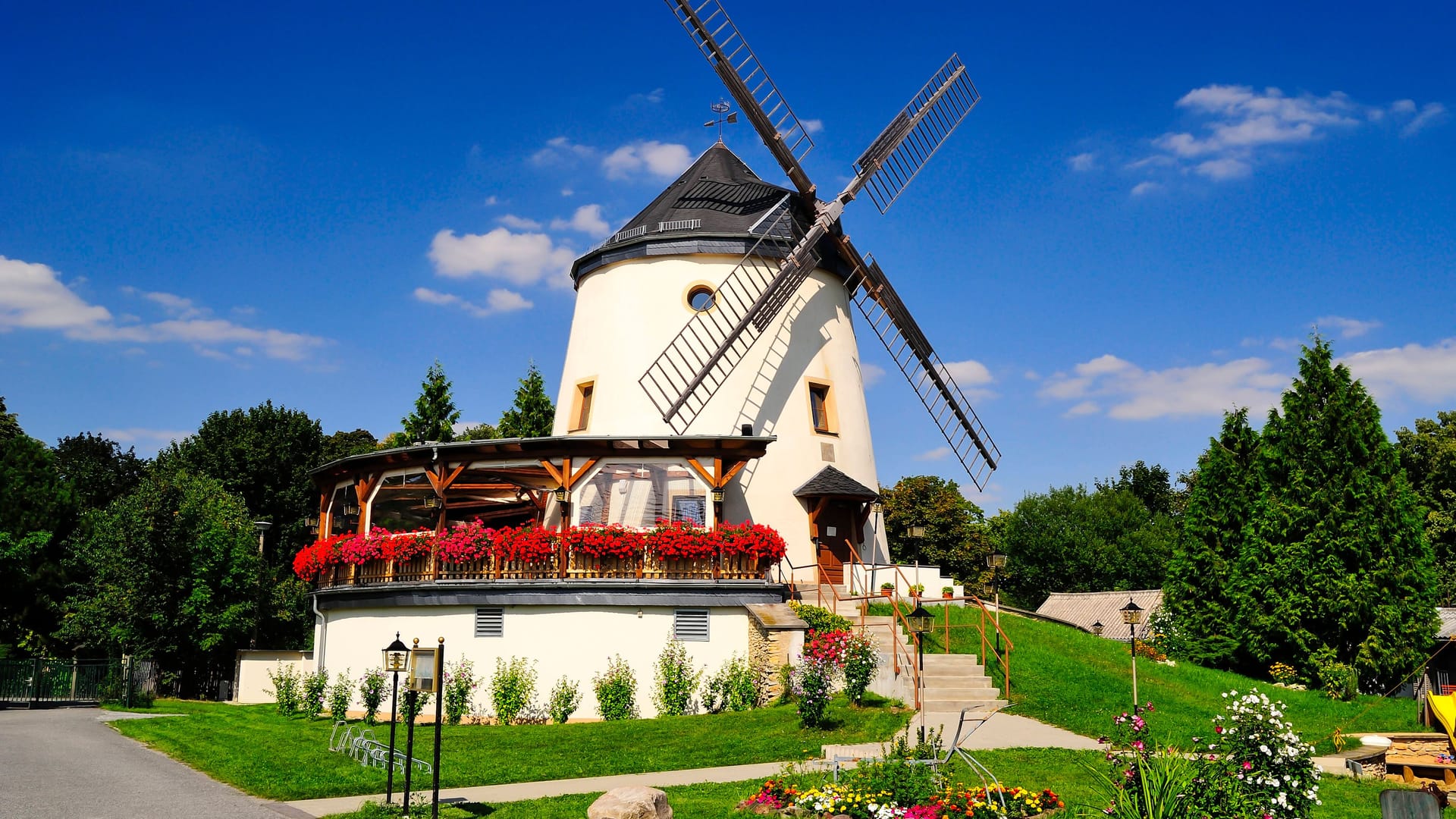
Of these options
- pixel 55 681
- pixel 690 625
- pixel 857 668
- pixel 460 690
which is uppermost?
pixel 690 625

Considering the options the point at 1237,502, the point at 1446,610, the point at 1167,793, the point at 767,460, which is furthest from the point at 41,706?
the point at 1446,610

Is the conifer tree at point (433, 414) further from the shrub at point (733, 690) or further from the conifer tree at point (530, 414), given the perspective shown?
the shrub at point (733, 690)

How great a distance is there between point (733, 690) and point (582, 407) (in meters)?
9.87

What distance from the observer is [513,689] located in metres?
20.7

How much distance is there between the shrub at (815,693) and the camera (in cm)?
1655

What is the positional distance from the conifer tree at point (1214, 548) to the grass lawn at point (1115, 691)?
1.46 m

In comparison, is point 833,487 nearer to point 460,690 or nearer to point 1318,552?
point 460,690

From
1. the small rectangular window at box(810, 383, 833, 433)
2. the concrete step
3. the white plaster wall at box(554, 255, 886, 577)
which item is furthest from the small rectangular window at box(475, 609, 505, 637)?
the small rectangular window at box(810, 383, 833, 433)

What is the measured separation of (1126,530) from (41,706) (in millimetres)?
48765

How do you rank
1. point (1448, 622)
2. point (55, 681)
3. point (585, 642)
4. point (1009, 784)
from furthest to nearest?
1. point (1448, 622)
2. point (55, 681)
3. point (585, 642)
4. point (1009, 784)

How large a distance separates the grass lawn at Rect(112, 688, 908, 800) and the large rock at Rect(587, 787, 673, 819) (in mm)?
3728

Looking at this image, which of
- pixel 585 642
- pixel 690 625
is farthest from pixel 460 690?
pixel 690 625

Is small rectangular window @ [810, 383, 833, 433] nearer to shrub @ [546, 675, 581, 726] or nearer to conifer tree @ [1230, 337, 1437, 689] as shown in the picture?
shrub @ [546, 675, 581, 726]

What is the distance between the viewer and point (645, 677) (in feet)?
68.0
